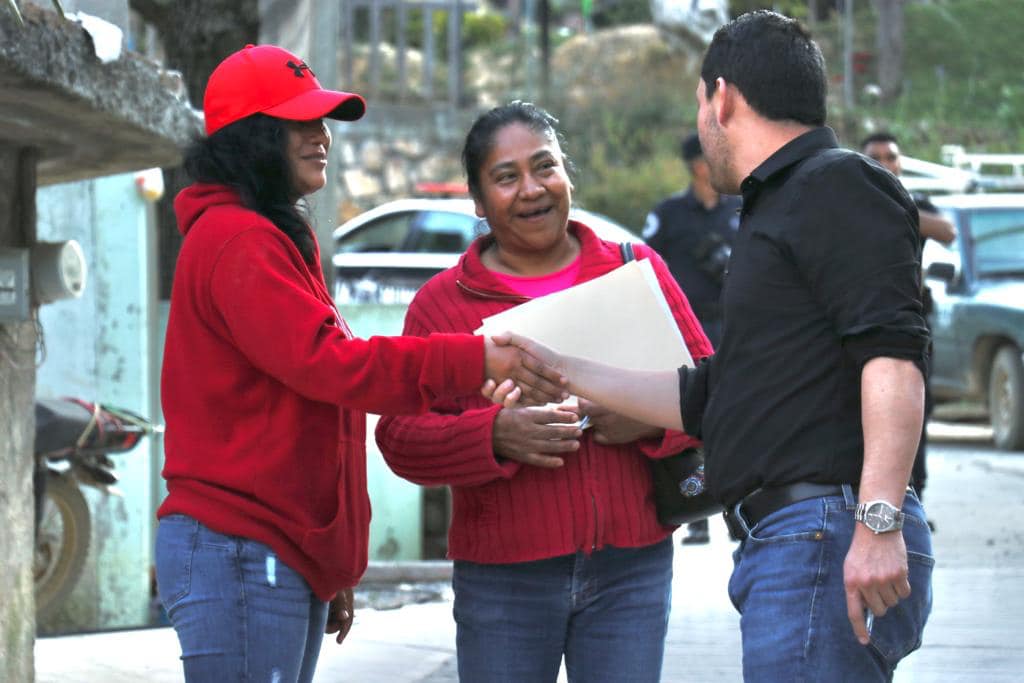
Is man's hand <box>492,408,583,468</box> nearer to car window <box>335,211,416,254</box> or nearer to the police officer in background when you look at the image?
the police officer in background

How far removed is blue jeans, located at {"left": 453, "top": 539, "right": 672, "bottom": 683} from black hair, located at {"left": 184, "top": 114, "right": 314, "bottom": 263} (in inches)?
34.0

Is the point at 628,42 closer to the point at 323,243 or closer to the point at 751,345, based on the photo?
the point at 323,243

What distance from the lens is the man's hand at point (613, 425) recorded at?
3.51 metres

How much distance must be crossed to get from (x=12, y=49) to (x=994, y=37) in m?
29.7

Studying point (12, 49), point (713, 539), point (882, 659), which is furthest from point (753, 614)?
point (713, 539)

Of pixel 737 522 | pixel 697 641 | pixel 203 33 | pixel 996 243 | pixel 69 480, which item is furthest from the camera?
pixel 996 243

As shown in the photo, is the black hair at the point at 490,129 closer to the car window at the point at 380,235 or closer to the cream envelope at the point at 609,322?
the cream envelope at the point at 609,322

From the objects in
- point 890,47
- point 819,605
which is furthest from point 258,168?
point 890,47

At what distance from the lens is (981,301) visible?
506 inches

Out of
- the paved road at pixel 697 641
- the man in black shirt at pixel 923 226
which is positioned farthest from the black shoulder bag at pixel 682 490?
the man in black shirt at pixel 923 226

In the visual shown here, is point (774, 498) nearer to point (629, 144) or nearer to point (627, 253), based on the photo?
point (627, 253)

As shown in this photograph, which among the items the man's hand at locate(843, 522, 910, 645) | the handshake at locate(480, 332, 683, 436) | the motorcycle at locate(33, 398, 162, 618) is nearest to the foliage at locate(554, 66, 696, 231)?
the motorcycle at locate(33, 398, 162, 618)

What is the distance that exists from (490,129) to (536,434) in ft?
2.56

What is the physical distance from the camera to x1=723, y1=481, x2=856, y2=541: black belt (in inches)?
113
